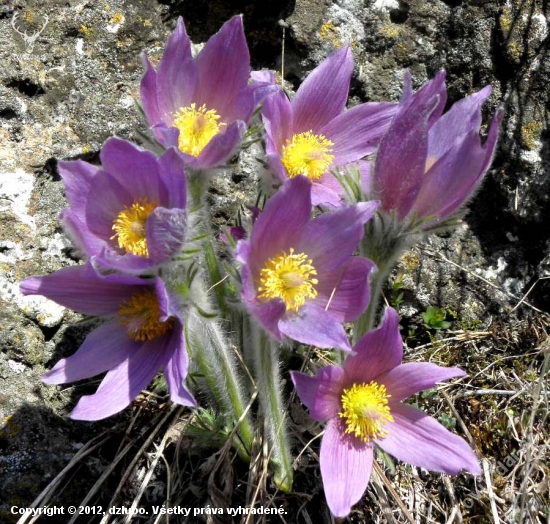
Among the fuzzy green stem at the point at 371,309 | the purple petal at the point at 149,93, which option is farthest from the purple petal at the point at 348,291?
the purple petal at the point at 149,93

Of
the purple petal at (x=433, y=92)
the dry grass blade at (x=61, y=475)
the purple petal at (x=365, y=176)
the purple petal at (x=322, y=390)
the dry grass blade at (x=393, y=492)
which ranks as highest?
the purple petal at (x=433, y=92)

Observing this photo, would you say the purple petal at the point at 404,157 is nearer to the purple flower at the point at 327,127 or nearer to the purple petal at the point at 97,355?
the purple flower at the point at 327,127

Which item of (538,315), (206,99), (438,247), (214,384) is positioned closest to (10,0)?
(206,99)

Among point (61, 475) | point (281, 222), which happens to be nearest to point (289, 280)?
point (281, 222)

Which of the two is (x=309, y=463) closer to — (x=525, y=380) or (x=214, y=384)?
(x=214, y=384)

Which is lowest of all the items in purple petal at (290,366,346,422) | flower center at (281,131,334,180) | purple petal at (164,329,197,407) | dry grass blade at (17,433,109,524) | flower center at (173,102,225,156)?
dry grass blade at (17,433,109,524)

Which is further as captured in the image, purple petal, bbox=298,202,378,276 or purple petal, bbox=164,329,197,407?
purple petal, bbox=298,202,378,276

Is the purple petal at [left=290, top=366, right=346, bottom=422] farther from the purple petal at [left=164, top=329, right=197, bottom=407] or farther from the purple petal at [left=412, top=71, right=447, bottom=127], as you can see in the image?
the purple petal at [left=412, top=71, right=447, bottom=127]

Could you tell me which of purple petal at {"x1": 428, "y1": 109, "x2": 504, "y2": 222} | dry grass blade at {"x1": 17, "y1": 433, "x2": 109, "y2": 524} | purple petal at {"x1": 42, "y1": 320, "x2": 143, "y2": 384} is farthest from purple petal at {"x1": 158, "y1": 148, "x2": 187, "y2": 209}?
dry grass blade at {"x1": 17, "y1": 433, "x2": 109, "y2": 524}

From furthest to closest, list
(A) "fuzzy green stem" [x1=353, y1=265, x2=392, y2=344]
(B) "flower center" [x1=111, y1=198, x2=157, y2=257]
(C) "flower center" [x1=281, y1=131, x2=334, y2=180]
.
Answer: (C) "flower center" [x1=281, y1=131, x2=334, y2=180] < (A) "fuzzy green stem" [x1=353, y1=265, x2=392, y2=344] < (B) "flower center" [x1=111, y1=198, x2=157, y2=257]
